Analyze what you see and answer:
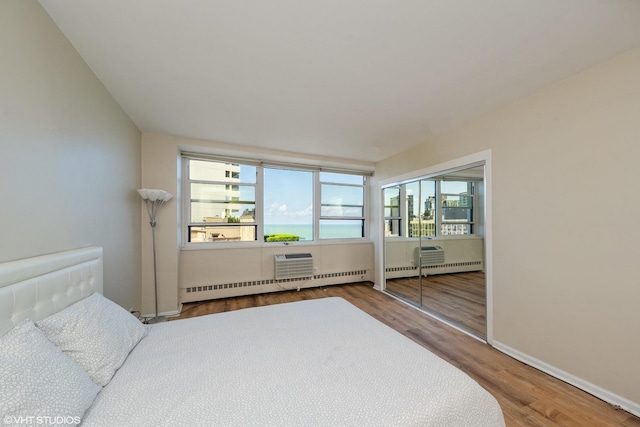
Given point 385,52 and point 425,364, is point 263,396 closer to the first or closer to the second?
point 425,364

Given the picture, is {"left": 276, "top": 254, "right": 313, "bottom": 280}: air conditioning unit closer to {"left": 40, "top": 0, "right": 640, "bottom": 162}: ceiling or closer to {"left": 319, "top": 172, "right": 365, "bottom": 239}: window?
{"left": 319, "top": 172, "right": 365, "bottom": 239}: window

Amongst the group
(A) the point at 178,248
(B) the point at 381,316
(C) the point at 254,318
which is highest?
(A) the point at 178,248

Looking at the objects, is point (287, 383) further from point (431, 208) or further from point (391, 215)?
point (391, 215)

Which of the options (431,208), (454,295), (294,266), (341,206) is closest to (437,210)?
(431,208)

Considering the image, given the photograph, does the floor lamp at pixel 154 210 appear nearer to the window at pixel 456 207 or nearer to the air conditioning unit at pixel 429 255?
the air conditioning unit at pixel 429 255

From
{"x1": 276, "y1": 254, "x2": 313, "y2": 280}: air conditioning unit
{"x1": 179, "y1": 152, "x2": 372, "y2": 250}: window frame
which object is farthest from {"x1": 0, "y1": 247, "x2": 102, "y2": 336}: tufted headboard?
{"x1": 276, "y1": 254, "x2": 313, "y2": 280}: air conditioning unit

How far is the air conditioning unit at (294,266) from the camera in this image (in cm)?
395

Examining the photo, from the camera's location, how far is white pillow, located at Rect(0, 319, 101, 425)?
74 centimetres

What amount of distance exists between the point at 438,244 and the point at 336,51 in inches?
136

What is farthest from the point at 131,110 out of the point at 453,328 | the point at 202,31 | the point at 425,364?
the point at 453,328

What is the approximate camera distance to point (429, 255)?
152 inches

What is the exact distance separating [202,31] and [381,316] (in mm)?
3402

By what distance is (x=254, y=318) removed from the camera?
1.81 metres

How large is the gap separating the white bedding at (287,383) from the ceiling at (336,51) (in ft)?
6.36
